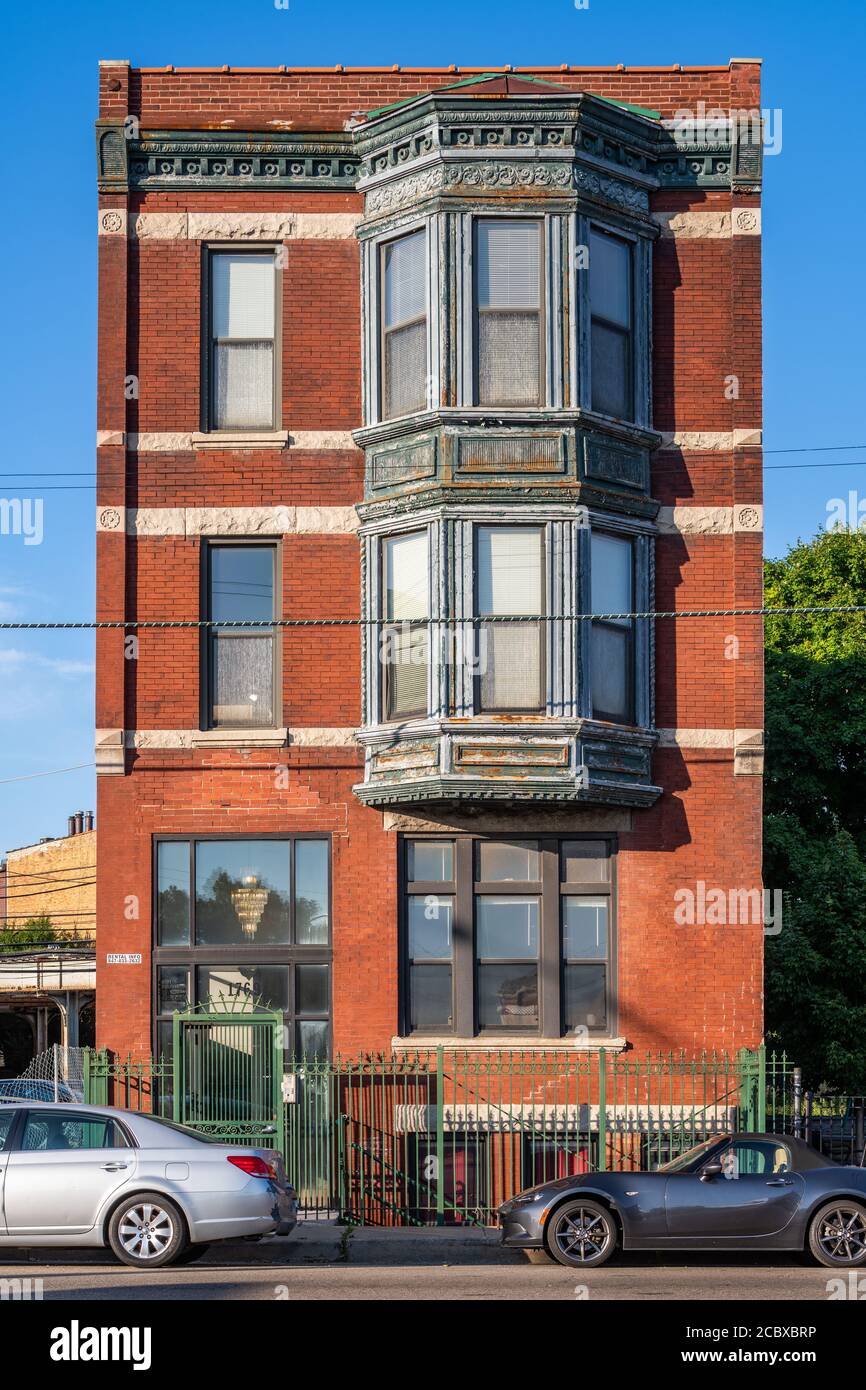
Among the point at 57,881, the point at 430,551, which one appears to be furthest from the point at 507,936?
the point at 57,881

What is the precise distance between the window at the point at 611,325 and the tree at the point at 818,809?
1118cm

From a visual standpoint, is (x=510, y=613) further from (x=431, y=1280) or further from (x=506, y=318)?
(x=431, y=1280)

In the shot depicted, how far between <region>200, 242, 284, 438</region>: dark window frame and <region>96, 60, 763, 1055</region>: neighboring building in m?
0.05

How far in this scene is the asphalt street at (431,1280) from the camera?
13016mm

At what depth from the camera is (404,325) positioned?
70.4 feet

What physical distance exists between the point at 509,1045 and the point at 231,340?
9325 millimetres

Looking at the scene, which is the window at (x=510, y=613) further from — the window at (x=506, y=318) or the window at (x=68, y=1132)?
the window at (x=68, y=1132)

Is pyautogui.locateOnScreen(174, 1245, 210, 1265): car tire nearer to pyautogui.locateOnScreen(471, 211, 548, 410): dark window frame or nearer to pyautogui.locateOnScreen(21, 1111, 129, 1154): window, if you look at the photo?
pyautogui.locateOnScreen(21, 1111, 129, 1154): window

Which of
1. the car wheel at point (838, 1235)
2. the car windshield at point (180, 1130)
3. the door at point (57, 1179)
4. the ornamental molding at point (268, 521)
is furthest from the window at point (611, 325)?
the door at point (57, 1179)

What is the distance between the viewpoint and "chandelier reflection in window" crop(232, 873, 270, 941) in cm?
2130

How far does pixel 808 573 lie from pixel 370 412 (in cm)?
2193

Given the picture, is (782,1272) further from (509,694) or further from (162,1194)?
(509,694)

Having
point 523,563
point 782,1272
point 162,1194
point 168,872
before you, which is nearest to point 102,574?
point 168,872

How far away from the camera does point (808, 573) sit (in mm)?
41250
